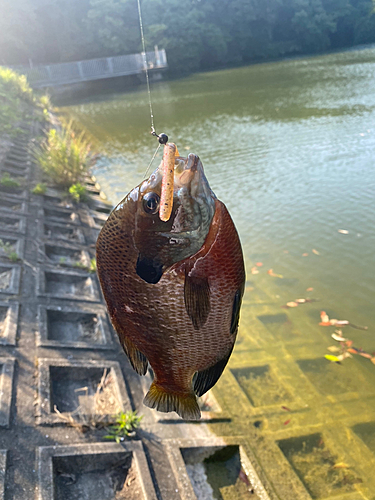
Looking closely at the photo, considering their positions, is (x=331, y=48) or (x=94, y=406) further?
(x=331, y=48)

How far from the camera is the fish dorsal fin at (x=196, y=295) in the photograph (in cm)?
122

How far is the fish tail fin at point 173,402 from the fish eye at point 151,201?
0.73 metres

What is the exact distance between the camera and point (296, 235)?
267 inches

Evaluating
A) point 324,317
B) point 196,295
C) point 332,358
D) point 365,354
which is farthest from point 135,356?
point 324,317

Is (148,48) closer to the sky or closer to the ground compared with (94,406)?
closer to the sky

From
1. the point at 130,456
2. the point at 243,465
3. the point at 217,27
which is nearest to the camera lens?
the point at 130,456

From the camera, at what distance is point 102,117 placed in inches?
728

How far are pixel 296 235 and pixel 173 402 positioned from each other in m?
5.87

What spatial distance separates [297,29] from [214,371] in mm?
46967

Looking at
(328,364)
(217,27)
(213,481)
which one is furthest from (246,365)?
(217,27)

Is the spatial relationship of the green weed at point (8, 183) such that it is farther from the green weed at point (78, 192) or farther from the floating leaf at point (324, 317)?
the floating leaf at point (324, 317)

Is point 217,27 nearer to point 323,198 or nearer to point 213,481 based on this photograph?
point 323,198

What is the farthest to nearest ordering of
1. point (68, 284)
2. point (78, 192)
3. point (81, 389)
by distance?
point (78, 192) < point (68, 284) < point (81, 389)

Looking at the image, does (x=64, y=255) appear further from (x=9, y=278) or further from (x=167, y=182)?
(x=167, y=182)
